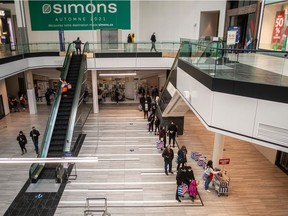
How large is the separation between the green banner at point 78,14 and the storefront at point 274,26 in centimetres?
1099

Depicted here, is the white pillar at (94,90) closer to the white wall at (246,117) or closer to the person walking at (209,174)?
the person walking at (209,174)

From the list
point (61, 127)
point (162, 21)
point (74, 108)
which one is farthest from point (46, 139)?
point (162, 21)

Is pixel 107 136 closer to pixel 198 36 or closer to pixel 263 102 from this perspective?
pixel 263 102

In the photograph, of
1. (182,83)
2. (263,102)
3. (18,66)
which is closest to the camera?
(263,102)

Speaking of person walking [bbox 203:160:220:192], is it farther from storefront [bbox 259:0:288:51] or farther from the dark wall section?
storefront [bbox 259:0:288:51]

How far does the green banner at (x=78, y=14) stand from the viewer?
20.6 meters

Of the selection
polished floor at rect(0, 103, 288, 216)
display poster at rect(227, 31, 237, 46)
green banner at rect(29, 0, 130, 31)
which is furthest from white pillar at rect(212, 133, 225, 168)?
green banner at rect(29, 0, 130, 31)

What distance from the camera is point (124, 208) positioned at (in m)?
8.27

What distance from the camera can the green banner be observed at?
2059cm

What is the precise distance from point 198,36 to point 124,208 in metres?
17.2

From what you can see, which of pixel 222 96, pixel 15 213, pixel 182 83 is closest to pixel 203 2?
pixel 182 83

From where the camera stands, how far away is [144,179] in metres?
9.95

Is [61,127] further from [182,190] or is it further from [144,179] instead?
[182,190]

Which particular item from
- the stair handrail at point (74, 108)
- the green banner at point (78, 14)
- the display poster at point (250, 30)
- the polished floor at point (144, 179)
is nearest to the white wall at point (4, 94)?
Result: the polished floor at point (144, 179)
